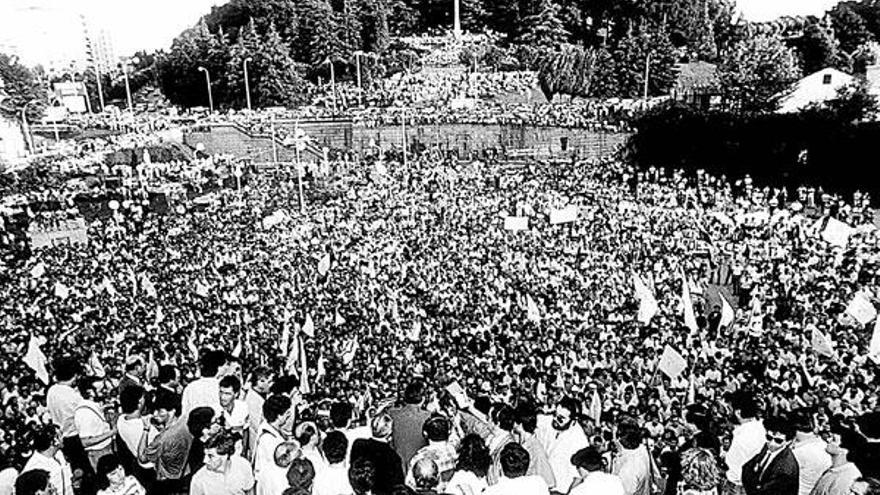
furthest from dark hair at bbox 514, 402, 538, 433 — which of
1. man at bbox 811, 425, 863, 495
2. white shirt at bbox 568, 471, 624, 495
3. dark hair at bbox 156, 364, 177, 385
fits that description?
dark hair at bbox 156, 364, 177, 385

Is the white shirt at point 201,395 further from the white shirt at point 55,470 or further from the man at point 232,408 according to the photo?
the white shirt at point 55,470

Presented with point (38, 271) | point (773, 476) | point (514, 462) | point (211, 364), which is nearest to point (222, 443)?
point (514, 462)

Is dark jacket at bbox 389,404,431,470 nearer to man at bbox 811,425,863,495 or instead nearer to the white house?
man at bbox 811,425,863,495

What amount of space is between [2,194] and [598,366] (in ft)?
105

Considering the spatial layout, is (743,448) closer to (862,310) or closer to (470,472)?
(470,472)

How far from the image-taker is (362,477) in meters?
4.89

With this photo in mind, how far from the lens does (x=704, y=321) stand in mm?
13336

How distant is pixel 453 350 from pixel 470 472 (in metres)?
6.71

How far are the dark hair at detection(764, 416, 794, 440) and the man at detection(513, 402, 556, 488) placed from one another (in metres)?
1.73

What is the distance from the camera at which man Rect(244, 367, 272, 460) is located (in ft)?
21.5

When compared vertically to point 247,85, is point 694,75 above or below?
below

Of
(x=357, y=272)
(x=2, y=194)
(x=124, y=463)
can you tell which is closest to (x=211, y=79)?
(x=2, y=194)

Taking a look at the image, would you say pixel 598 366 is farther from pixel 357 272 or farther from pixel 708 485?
pixel 357 272

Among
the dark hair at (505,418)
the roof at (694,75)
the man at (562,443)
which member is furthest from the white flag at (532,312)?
the roof at (694,75)
